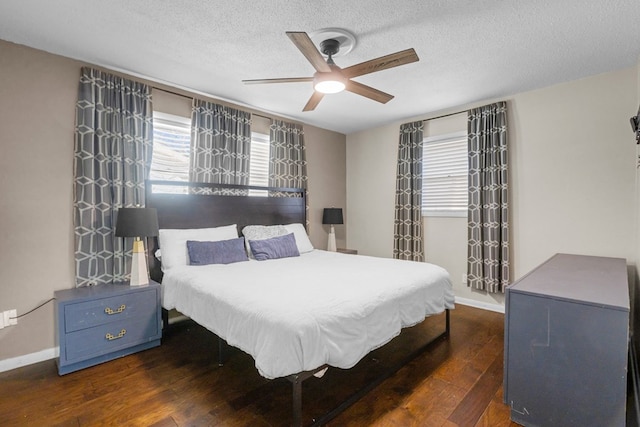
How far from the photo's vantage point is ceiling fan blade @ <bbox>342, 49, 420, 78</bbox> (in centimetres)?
193

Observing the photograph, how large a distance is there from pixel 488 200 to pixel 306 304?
289 centimetres

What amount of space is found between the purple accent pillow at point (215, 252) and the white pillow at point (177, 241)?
0.23 ft

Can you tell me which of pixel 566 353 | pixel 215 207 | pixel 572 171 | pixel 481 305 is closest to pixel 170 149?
pixel 215 207

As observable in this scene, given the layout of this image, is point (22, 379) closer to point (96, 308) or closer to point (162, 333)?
point (96, 308)

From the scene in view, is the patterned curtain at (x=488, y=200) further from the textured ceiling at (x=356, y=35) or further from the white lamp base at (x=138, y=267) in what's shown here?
the white lamp base at (x=138, y=267)

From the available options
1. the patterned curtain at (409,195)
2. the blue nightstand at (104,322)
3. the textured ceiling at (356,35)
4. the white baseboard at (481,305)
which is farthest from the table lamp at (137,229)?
the white baseboard at (481,305)

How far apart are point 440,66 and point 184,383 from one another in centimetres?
339

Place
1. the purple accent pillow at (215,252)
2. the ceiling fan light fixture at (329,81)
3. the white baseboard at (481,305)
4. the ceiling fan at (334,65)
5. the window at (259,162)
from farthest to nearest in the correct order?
the window at (259,162)
the white baseboard at (481,305)
the purple accent pillow at (215,252)
the ceiling fan light fixture at (329,81)
the ceiling fan at (334,65)

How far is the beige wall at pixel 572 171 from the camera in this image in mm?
2834

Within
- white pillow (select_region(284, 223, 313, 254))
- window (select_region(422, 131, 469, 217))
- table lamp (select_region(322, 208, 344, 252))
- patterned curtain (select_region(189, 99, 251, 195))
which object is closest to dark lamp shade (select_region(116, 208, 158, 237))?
patterned curtain (select_region(189, 99, 251, 195))

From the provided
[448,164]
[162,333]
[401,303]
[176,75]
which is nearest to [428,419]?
[401,303]

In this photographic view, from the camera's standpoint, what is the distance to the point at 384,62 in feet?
6.66

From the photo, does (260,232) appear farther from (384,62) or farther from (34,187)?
(384,62)

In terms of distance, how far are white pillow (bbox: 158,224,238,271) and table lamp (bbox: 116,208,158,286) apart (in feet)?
Answer: 0.77
